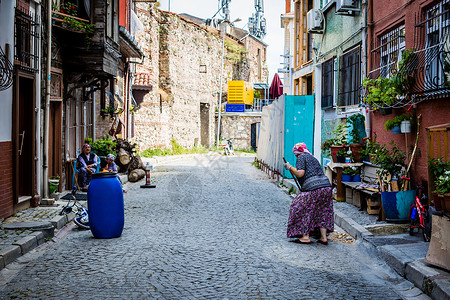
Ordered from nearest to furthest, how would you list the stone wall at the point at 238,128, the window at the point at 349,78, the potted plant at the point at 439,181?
the potted plant at the point at 439,181, the window at the point at 349,78, the stone wall at the point at 238,128

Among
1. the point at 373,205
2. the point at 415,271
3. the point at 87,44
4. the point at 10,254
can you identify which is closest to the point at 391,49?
the point at 373,205

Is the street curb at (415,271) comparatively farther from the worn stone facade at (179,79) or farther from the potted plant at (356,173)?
the worn stone facade at (179,79)

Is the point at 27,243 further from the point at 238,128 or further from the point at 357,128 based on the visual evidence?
the point at 238,128

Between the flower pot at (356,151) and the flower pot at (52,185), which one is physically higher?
the flower pot at (356,151)

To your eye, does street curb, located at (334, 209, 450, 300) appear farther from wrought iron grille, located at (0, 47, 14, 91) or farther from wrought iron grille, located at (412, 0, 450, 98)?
wrought iron grille, located at (0, 47, 14, 91)

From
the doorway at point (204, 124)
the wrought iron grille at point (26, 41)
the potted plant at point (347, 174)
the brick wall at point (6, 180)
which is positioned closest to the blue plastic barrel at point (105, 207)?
the brick wall at point (6, 180)

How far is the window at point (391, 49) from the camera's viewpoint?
9597 millimetres

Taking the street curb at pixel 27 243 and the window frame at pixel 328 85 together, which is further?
the window frame at pixel 328 85

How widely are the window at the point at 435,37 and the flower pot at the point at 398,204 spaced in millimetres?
1766

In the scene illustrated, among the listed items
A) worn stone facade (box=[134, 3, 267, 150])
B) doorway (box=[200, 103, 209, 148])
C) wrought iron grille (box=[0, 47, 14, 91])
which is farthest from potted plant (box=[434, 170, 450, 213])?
doorway (box=[200, 103, 209, 148])

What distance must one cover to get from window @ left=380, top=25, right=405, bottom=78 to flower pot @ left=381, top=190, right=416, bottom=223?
2839 millimetres

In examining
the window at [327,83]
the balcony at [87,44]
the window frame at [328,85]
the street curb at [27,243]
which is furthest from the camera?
the window at [327,83]

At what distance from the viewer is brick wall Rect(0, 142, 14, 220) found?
8.42m

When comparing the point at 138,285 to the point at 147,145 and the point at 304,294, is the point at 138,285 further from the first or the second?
the point at 147,145
